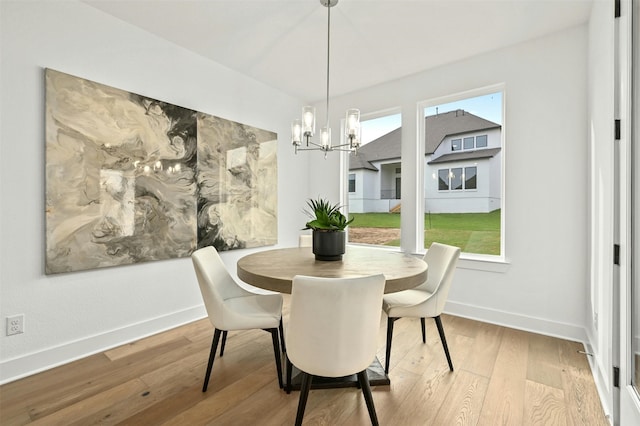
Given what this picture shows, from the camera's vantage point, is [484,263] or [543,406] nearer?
[543,406]

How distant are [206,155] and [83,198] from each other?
1.16 metres

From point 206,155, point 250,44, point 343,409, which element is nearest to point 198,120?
point 206,155

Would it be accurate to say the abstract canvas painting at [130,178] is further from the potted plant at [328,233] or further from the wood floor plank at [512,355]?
the wood floor plank at [512,355]

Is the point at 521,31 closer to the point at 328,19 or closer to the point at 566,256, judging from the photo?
the point at 328,19

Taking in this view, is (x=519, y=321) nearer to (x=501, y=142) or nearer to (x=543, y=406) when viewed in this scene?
(x=543, y=406)

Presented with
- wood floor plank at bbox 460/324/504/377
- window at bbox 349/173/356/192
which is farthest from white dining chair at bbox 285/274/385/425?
window at bbox 349/173/356/192

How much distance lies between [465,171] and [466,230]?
2.14ft

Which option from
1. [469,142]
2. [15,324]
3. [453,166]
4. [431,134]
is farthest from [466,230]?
→ [15,324]

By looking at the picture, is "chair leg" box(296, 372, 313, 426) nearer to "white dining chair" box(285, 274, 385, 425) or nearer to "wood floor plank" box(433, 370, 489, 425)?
"white dining chair" box(285, 274, 385, 425)

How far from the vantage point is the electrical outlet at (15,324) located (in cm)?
201

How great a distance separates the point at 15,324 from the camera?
2.03 metres

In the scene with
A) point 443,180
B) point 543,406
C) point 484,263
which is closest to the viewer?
point 543,406

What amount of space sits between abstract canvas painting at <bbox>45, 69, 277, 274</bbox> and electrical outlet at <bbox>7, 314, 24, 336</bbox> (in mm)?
341

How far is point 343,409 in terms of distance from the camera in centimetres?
Result: 169
